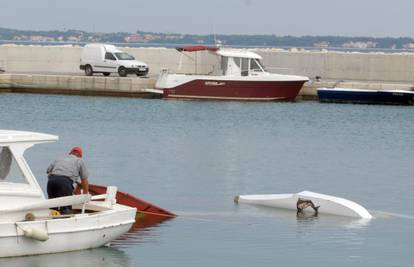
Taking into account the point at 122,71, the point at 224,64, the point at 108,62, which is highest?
the point at 224,64

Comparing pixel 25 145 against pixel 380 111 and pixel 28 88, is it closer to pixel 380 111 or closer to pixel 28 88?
pixel 380 111

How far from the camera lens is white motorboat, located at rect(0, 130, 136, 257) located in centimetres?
2191

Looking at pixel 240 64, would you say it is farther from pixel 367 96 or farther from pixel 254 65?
pixel 367 96

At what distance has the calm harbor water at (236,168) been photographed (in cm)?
2472

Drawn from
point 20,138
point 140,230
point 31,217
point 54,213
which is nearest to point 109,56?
point 140,230

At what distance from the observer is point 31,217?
2209 centimetres

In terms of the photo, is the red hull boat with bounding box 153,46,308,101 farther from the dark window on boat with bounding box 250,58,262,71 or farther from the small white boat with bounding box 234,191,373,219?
the small white boat with bounding box 234,191,373,219

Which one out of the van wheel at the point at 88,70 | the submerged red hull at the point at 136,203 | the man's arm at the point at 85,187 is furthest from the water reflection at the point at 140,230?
the van wheel at the point at 88,70

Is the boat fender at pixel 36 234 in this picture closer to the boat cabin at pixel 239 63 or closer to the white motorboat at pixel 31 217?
the white motorboat at pixel 31 217

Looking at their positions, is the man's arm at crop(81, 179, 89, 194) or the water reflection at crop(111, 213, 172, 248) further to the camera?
the water reflection at crop(111, 213, 172, 248)

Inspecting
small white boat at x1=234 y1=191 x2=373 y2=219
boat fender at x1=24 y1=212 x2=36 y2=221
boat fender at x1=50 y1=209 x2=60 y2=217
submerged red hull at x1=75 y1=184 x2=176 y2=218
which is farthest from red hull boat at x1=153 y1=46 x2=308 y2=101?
boat fender at x1=24 y1=212 x2=36 y2=221

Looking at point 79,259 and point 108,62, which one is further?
point 108,62

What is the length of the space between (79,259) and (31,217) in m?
1.25

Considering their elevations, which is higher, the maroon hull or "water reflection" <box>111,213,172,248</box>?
"water reflection" <box>111,213,172,248</box>
